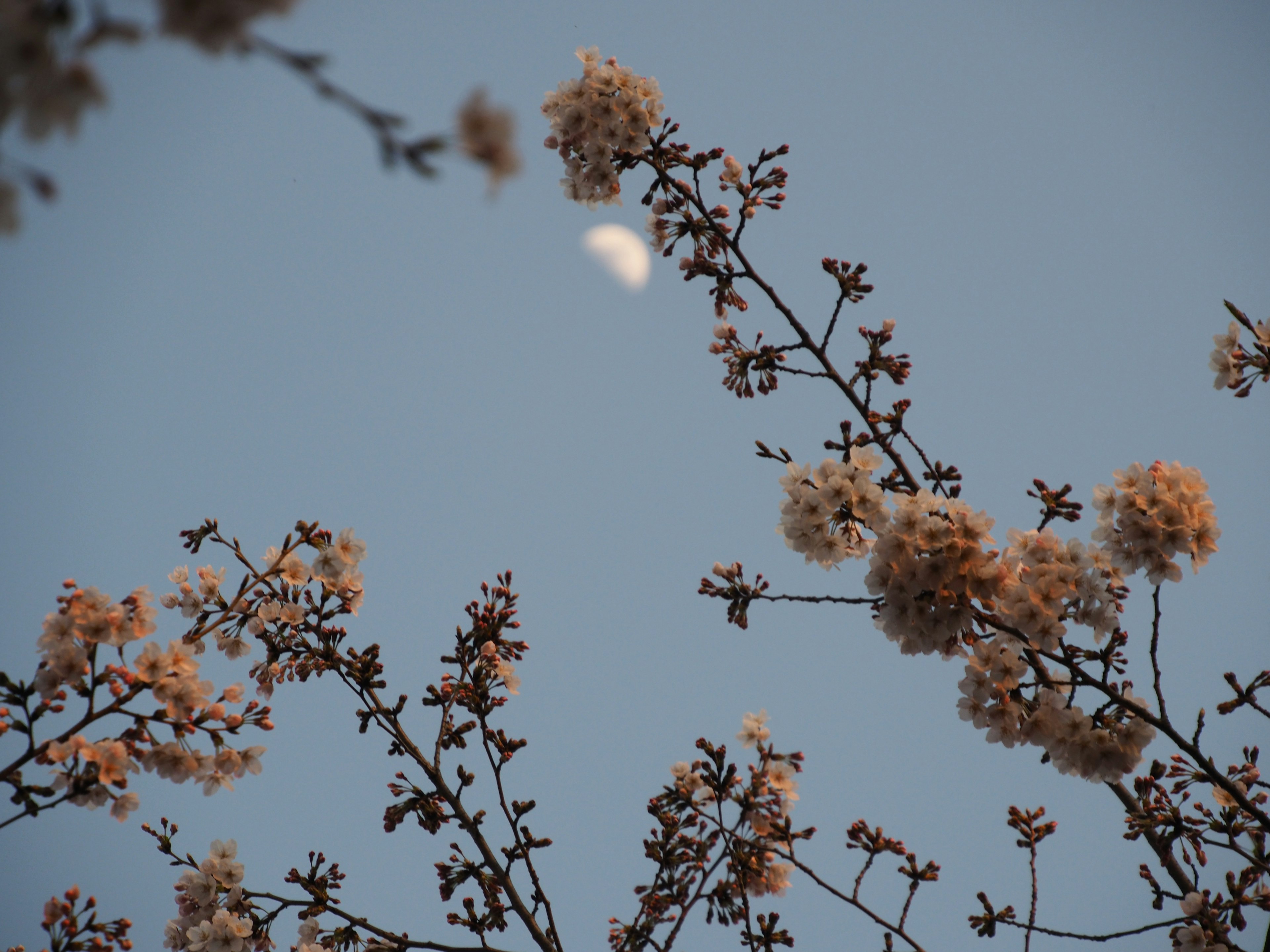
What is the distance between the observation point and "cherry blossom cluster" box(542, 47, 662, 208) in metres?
4.63

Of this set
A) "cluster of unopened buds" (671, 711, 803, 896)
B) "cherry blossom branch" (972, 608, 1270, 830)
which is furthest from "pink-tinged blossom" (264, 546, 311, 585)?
"cherry blossom branch" (972, 608, 1270, 830)

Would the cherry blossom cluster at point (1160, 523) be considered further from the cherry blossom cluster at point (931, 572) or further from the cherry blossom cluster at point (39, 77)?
the cherry blossom cluster at point (39, 77)

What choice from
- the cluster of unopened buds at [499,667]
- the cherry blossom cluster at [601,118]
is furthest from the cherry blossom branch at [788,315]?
the cluster of unopened buds at [499,667]

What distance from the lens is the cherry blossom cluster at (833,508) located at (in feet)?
11.5

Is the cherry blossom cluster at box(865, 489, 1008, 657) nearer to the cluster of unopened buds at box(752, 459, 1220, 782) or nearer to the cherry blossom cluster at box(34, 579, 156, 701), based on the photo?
the cluster of unopened buds at box(752, 459, 1220, 782)

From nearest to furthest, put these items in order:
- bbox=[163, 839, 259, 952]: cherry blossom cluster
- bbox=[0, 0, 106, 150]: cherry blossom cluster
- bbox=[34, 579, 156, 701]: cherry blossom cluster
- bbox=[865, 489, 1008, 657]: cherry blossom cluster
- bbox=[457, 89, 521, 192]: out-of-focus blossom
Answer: bbox=[0, 0, 106, 150]: cherry blossom cluster → bbox=[457, 89, 521, 192]: out-of-focus blossom → bbox=[34, 579, 156, 701]: cherry blossom cluster → bbox=[865, 489, 1008, 657]: cherry blossom cluster → bbox=[163, 839, 259, 952]: cherry blossom cluster

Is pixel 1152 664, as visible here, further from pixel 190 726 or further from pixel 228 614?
pixel 228 614

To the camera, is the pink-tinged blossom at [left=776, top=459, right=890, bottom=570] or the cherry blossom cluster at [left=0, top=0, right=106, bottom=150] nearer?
the cherry blossom cluster at [left=0, top=0, right=106, bottom=150]

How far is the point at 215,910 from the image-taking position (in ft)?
14.2

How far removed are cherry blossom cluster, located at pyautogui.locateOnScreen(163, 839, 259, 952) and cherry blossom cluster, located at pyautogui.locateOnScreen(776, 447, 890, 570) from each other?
12.5 feet

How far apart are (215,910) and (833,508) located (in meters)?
4.33

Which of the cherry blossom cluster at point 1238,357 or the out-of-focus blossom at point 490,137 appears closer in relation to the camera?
the out-of-focus blossom at point 490,137

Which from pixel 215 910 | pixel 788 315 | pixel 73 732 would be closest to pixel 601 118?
pixel 788 315

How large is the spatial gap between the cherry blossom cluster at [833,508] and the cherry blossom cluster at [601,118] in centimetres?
248
